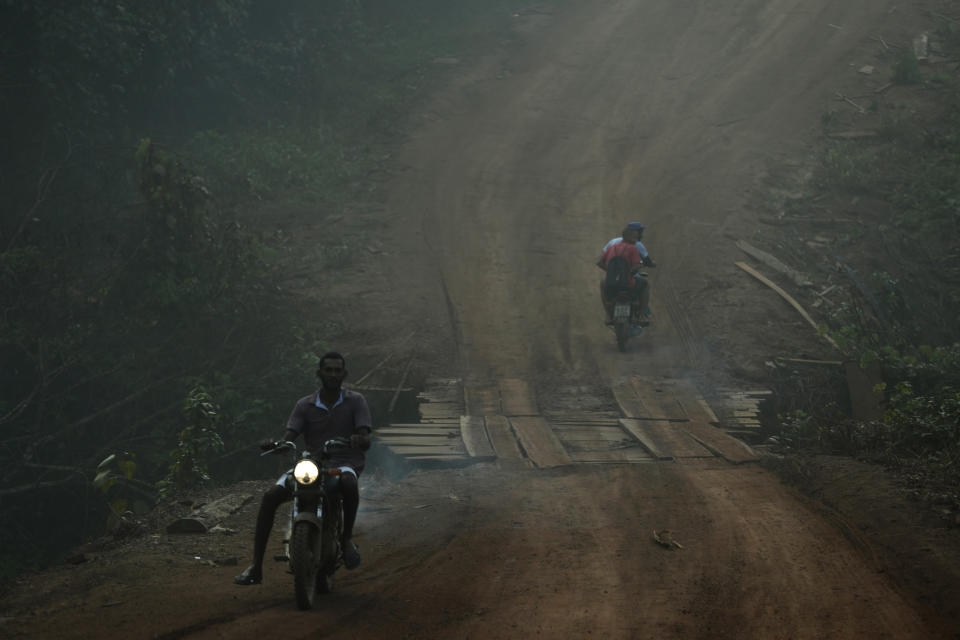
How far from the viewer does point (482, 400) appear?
12500 millimetres

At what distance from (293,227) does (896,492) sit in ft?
46.8

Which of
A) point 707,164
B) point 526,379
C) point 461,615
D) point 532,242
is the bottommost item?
point 461,615

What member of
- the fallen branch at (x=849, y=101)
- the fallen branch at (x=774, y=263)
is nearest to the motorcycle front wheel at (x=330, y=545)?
the fallen branch at (x=774, y=263)

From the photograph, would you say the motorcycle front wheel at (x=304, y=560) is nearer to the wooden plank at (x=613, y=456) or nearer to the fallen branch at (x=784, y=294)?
the wooden plank at (x=613, y=456)

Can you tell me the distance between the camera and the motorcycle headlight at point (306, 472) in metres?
5.91

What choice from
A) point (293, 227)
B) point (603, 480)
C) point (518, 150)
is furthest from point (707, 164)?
point (603, 480)

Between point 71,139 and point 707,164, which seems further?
point 707,164

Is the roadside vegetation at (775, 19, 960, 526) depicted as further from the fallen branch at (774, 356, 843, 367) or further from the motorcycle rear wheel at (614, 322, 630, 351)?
the motorcycle rear wheel at (614, 322, 630, 351)

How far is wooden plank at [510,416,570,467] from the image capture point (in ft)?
33.8

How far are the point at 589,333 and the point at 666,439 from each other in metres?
4.57

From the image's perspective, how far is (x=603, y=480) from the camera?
9.54 metres

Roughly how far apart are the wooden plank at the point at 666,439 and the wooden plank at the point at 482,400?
6.21 feet

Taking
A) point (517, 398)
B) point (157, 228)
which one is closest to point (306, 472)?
point (517, 398)

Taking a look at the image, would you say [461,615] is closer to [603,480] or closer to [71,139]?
[603,480]
